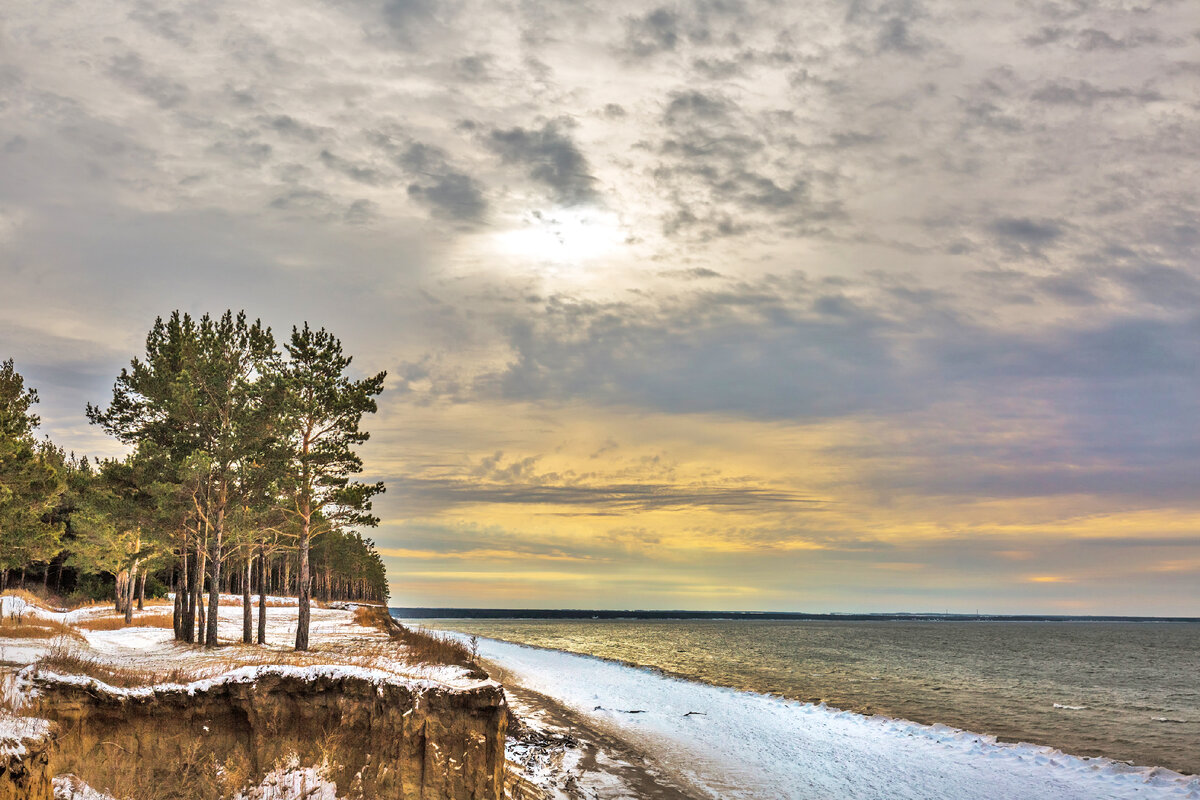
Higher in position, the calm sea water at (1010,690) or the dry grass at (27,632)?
the dry grass at (27,632)

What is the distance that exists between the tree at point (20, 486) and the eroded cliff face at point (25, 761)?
31.3m

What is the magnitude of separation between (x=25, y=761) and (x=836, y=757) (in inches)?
976

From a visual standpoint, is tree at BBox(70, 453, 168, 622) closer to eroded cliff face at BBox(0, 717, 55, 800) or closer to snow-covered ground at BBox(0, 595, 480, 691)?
snow-covered ground at BBox(0, 595, 480, 691)

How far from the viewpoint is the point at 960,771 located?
2500 cm

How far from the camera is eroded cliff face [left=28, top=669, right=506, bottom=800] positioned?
1366 cm

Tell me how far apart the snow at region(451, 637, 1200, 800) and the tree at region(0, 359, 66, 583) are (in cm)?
3263

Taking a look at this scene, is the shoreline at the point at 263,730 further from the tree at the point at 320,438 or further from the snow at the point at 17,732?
the tree at the point at 320,438

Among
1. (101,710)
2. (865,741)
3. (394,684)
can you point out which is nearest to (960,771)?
(865,741)

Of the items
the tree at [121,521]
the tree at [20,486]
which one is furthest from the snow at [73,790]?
the tree at [20,486]

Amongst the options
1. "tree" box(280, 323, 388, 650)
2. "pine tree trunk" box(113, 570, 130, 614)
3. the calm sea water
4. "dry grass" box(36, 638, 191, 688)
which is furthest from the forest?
the calm sea water

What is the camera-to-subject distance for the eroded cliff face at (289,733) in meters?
13.7

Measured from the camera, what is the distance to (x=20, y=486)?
131 ft

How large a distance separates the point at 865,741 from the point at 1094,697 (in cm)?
3049

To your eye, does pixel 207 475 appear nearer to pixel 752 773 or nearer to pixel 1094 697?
pixel 752 773
